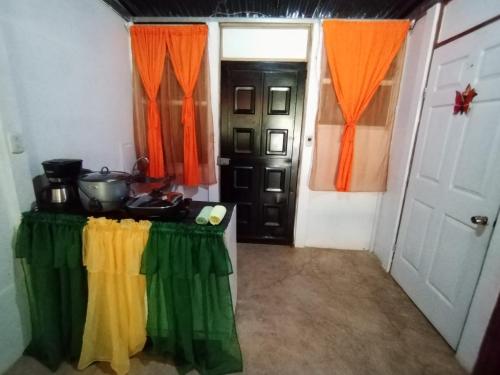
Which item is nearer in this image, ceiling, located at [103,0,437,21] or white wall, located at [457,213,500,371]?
white wall, located at [457,213,500,371]

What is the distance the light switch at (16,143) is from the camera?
3.67 ft

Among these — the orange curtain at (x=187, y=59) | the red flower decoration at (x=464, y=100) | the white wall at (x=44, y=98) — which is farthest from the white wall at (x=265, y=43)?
the red flower decoration at (x=464, y=100)

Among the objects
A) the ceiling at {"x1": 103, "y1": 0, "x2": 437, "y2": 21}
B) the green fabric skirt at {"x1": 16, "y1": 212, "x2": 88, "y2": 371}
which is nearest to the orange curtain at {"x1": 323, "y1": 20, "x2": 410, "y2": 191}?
the ceiling at {"x1": 103, "y1": 0, "x2": 437, "y2": 21}

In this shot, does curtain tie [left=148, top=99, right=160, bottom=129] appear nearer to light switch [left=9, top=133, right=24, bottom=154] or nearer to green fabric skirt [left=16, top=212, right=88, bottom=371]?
light switch [left=9, top=133, right=24, bottom=154]

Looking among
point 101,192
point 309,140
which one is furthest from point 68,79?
point 309,140

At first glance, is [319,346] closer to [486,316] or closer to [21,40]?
[486,316]

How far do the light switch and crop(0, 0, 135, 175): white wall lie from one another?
0.21 ft

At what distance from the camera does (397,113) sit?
2.21 meters

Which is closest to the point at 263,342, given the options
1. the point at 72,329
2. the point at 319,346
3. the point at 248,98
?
the point at 319,346

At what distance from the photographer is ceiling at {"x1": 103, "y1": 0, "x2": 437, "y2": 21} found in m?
1.91

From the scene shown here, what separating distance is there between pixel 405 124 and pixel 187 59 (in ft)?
7.11

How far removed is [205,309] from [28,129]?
1430 mm

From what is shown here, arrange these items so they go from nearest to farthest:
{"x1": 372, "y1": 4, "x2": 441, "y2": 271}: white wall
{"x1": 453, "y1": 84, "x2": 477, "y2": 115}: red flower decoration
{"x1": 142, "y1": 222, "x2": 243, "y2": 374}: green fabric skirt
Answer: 1. {"x1": 142, "y1": 222, "x2": 243, "y2": 374}: green fabric skirt
2. {"x1": 453, "y1": 84, "x2": 477, "y2": 115}: red flower decoration
3. {"x1": 372, "y1": 4, "x2": 441, "y2": 271}: white wall

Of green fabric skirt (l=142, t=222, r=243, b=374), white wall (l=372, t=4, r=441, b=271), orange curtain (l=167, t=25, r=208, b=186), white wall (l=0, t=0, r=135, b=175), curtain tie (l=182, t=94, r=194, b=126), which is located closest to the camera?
green fabric skirt (l=142, t=222, r=243, b=374)
